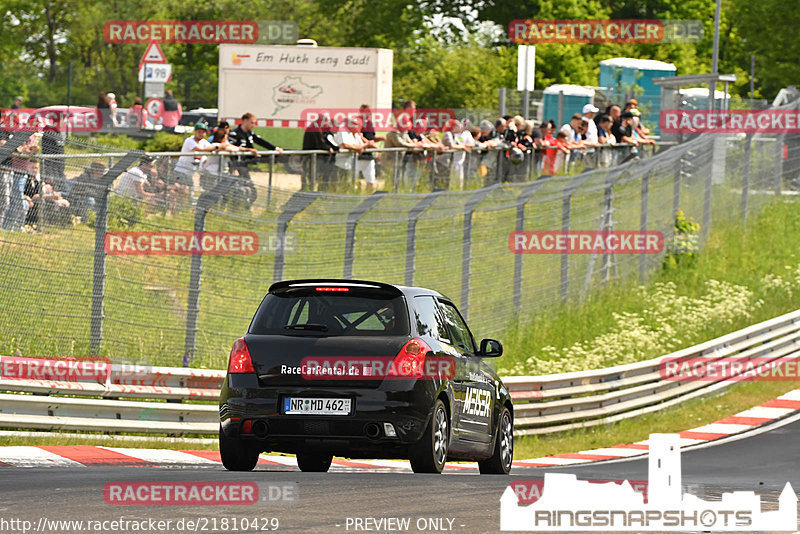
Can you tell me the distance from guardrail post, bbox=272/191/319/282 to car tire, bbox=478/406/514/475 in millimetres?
4028

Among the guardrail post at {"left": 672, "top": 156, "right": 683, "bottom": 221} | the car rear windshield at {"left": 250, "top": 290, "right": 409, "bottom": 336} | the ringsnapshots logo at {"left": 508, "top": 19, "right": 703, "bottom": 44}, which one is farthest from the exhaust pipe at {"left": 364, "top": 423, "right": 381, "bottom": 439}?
the ringsnapshots logo at {"left": 508, "top": 19, "right": 703, "bottom": 44}

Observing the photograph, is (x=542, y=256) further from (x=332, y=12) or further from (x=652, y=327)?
(x=332, y=12)

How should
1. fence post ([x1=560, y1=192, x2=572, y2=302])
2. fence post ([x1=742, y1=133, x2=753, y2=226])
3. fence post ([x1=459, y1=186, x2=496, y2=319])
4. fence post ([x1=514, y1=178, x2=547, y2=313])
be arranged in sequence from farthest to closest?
fence post ([x1=742, y1=133, x2=753, y2=226]), fence post ([x1=560, y1=192, x2=572, y2=302]), fence post ([x1=514, y1=178, x2=547, y2=313]), fence post ([x1=459, y1=186, x2=496, y2=319])

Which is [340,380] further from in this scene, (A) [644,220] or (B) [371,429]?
(A) [644,220]

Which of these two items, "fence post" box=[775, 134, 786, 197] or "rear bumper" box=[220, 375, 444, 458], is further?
"fence post" box=[775, 134, 786, 197]

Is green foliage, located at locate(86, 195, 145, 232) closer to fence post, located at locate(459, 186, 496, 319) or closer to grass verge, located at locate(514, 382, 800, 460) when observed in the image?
grass verge, located at locate(514, 382, 800, 460)

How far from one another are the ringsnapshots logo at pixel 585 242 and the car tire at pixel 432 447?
33.7ft

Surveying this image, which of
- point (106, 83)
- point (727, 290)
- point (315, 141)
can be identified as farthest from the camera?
point (106, 83)

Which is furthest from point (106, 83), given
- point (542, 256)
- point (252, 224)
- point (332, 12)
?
point (252, 224)

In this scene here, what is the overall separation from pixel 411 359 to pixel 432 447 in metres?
0.67

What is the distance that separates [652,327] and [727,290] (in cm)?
278

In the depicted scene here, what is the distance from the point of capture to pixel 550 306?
23.0 m

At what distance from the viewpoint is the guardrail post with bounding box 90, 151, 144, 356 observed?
14.7m

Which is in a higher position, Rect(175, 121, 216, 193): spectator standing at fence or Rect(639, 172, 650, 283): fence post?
Rect(175, 121, 216, 193): spectator standing at fence
